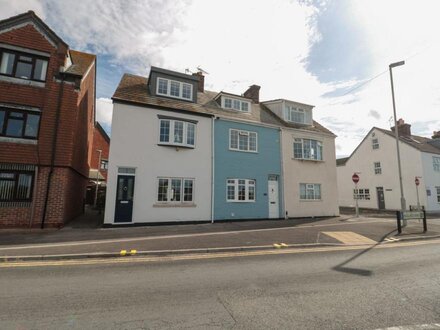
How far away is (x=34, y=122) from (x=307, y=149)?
18.5 metres

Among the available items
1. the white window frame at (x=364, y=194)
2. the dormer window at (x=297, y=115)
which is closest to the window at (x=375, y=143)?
the white window frame at (x=364, y=194)

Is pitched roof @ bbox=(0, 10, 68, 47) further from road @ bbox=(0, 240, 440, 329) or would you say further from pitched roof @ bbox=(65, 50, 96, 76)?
road @ bbox=(0, 240, 440, 329)

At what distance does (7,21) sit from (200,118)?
37.4 ft

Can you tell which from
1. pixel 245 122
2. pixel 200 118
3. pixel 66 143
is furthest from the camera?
pixel 245 122

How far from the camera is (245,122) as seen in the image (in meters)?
18.2

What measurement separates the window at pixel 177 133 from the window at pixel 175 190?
2289 millimetres

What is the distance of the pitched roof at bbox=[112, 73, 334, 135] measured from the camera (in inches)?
595

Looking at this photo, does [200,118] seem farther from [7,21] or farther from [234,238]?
[7,21]

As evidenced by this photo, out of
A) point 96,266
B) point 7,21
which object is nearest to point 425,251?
point 96,266

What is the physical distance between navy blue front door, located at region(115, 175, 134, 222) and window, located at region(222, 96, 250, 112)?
29.9 feet

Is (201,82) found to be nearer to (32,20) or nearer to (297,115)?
(297,115)

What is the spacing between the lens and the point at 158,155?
14969mm

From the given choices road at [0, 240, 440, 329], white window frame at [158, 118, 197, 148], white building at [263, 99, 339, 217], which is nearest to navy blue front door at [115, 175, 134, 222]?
white window frame at [158, 118, 197, 148]

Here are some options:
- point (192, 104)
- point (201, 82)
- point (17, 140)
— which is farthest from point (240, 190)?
point (17, 140)
